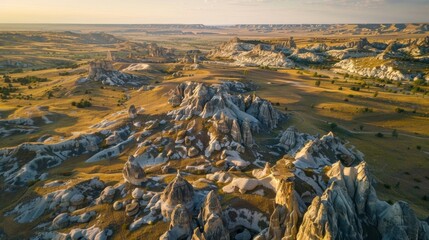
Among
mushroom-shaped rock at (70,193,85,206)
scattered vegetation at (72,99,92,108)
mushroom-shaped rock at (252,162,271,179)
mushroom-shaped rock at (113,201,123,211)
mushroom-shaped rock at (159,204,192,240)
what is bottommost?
scattered vegetation at (72,99,92,108)

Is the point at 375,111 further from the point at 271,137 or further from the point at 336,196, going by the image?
the point at 336,196

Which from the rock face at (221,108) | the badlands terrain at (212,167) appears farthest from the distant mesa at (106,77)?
the rock face at (221,108)

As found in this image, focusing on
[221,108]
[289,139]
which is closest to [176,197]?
[221,108]

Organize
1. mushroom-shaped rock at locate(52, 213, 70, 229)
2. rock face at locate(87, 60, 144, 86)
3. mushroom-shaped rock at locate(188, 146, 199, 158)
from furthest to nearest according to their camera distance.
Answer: rock face at locate(87, 60, 144, 86), mushroom-shaped rock at locate(188, 146, 199, 158), mushroom-shaped rock at locate(52, 213, 70, 229)

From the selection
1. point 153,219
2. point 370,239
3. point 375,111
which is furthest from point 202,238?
point 375,111

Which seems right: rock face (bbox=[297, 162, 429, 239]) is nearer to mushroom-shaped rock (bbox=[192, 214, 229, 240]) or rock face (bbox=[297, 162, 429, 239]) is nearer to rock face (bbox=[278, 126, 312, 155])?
mushroom-shaped rock (bbox=[192, 214, 229, 240])

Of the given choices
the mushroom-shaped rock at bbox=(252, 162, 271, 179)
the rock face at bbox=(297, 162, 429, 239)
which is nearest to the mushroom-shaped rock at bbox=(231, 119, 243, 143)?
the mushroom-shaped rock at bbox=(252, 162, 271, 179)

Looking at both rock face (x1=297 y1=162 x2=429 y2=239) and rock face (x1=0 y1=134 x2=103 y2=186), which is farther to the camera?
rock face (x1=0 y1=134 x2=103 y2=186)
